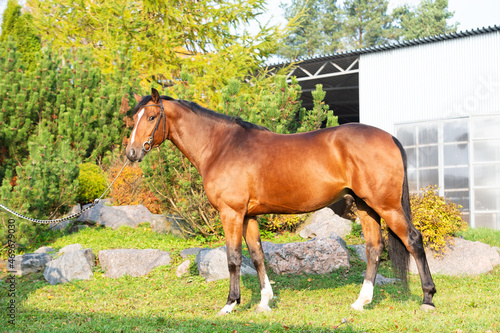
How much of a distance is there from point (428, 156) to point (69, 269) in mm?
8780

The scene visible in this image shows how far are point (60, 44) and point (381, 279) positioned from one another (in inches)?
→ 545

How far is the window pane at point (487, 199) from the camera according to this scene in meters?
11.0

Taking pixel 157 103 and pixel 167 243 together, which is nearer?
pixel 157 103

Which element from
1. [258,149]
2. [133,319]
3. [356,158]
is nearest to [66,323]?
[133,319]

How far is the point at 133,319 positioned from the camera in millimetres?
4812

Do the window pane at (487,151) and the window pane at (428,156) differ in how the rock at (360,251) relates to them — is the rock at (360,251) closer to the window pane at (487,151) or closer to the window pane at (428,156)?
the window pane at (428,156)

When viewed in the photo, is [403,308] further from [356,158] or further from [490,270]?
[490,270]

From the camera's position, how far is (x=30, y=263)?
795cm

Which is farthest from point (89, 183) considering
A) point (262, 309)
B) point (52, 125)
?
point (262, 309)

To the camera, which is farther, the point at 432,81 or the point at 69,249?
the point at 432,81

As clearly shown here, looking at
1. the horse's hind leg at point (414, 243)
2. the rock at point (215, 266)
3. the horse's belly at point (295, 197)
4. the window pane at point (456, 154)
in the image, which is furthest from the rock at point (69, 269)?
the window pane at point (456, 154)

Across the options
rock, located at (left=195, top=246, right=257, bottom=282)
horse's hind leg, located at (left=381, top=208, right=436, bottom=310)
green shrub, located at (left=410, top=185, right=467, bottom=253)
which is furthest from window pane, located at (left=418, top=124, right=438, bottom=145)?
horse's hind leg, located at (left=381, top=208, right=436, bottom=310)

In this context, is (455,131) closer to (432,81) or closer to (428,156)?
(428,156)

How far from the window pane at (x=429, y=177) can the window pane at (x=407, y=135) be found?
80 cm
